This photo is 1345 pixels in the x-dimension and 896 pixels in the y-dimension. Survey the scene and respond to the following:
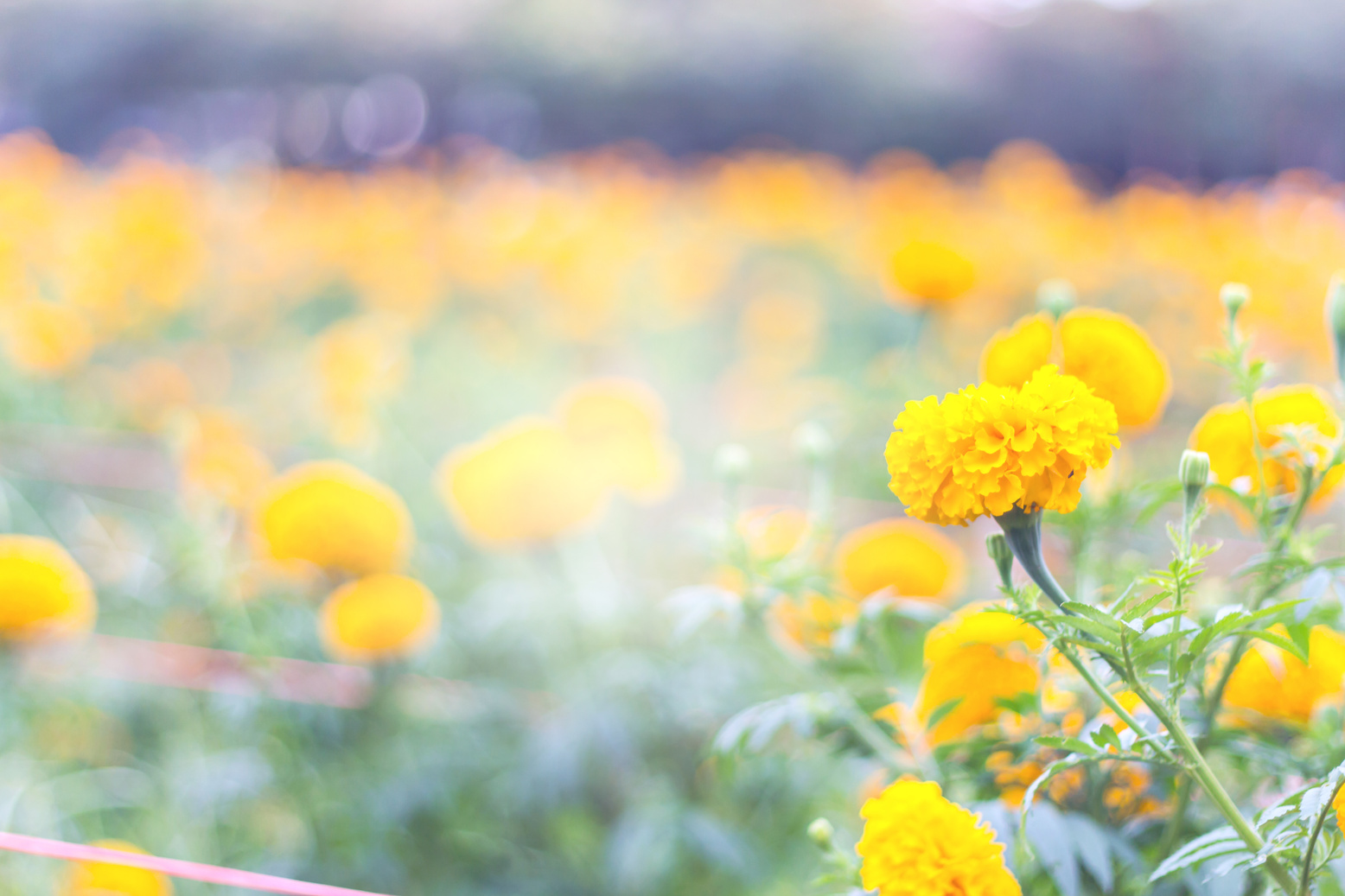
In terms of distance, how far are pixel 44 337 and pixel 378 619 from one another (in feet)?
5.07

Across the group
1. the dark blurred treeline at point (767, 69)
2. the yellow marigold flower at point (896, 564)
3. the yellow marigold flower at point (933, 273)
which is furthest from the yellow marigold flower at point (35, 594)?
the dark blurred treeline at point (767, 69)

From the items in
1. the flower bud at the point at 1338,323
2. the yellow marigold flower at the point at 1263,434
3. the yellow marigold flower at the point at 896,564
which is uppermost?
the yellow marigold flower at the point at 896,564

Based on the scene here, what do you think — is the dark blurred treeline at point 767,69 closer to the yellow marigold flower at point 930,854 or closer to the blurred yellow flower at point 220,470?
the blurred yellow flower at point 220,470

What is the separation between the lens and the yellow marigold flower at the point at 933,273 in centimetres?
142

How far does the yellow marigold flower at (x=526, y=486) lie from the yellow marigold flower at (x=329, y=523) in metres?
0.12

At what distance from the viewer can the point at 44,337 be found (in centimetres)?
228

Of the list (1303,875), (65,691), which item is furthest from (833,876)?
(65,691)

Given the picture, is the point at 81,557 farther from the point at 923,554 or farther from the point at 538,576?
the point at 923,554

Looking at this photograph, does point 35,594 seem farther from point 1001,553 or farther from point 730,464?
point 1001,553

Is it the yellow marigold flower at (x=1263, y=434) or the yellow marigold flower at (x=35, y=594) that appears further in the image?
the yellow marigold flower at (x=35, y=594)

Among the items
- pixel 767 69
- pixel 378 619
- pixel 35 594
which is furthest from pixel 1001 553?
pixel 767 69

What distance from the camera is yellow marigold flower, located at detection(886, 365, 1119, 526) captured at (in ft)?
1.51

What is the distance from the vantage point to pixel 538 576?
169 cm

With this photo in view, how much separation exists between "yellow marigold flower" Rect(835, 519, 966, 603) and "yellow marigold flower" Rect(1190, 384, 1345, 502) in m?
0.43
